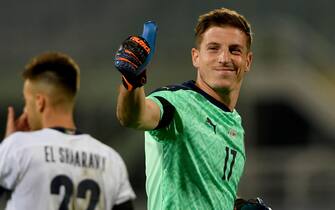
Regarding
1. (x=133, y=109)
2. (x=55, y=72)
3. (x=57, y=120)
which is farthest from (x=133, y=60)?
(x=55, y=72)

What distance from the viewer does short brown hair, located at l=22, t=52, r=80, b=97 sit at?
236 inches

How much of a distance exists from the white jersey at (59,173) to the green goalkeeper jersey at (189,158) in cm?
122

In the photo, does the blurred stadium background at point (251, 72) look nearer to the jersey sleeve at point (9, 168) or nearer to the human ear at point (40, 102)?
the human ear at point (40, 102)

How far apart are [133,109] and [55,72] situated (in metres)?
2.51

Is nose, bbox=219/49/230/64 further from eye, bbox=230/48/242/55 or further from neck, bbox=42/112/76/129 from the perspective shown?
neck, bbox=42/112/76/129

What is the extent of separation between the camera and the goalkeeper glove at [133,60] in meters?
3.43

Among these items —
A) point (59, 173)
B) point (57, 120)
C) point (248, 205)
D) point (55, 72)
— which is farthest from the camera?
point (55, 72)

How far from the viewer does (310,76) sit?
49.1 ft

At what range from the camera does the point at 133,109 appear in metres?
3.56

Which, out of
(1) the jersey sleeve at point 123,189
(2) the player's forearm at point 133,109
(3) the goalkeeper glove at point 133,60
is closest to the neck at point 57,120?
(1) the jersey sleeve at point 123,189

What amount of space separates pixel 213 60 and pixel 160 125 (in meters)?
0.61

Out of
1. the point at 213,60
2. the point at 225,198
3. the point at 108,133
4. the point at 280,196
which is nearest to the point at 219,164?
the point at 225,198

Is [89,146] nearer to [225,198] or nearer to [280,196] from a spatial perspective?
[225,198]

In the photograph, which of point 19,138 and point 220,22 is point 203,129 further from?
point 19,138
